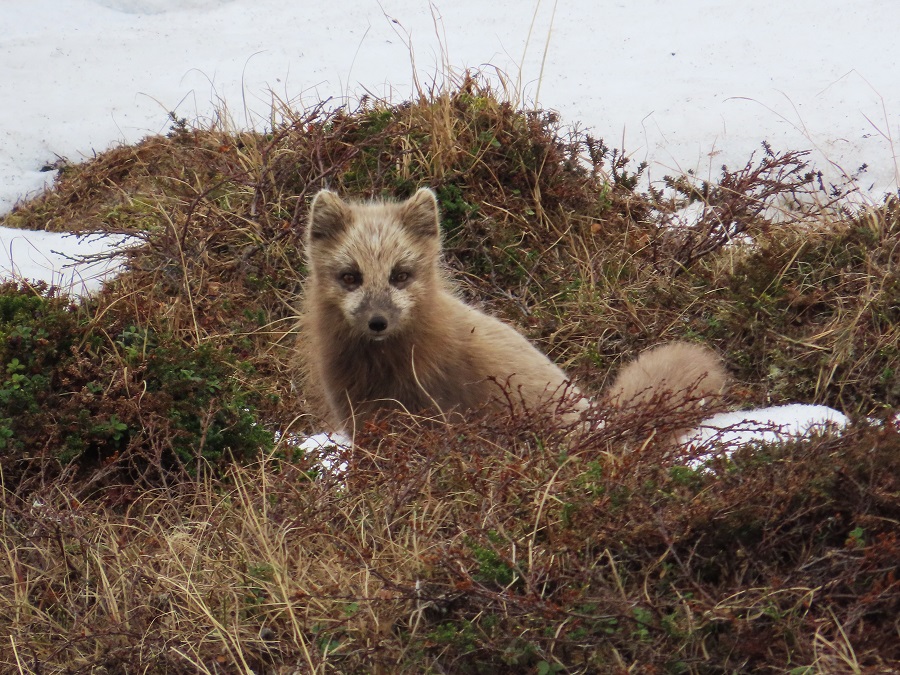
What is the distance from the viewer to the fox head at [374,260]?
5.42 metres

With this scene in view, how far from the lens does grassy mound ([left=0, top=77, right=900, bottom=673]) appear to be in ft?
11.2

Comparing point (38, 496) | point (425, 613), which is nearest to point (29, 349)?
point (38, 496)

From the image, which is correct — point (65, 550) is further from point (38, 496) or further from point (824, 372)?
point (824, 372)

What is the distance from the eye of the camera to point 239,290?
7.04 metres

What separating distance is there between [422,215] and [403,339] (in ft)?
2.44

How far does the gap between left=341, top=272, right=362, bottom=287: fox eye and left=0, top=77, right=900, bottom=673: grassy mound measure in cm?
80

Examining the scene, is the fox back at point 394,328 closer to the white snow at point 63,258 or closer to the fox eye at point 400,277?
the fox eye at point 400,277


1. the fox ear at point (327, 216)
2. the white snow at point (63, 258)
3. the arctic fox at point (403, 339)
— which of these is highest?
the fox ear at point (327, 216)

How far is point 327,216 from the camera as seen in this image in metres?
5.68

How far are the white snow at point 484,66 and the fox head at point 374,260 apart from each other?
2394 millimetres

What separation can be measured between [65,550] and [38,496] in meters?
0.44

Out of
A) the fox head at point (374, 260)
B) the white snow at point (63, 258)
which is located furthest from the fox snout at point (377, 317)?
the white snow at point (63, 258)

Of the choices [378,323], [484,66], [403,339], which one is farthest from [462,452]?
[484,66]

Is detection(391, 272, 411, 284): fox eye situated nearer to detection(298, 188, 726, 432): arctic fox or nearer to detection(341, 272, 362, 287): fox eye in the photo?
detection(298, 188, 726, 432): arctic fox
